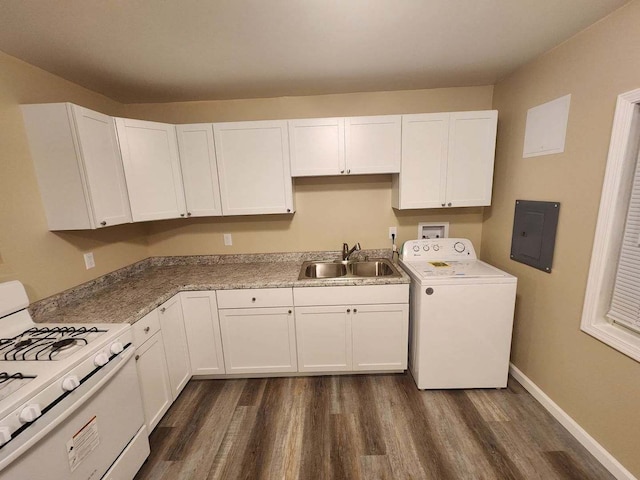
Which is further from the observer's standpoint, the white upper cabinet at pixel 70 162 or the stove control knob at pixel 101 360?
the white upper cabinet at pixel 70 162

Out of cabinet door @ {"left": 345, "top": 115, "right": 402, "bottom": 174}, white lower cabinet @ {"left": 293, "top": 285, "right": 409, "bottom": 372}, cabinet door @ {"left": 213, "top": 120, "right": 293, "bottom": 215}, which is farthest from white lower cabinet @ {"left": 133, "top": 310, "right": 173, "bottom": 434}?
cabinet door @ {"left": 345, "top": 115, "right": 402, "bottom": 174}

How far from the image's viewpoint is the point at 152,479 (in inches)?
59.4

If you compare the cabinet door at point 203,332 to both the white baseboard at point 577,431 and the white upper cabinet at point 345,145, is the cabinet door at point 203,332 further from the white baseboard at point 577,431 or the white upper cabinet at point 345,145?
the white baseboard at point 577,431

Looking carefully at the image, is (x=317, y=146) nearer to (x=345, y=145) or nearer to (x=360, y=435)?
(x=345, y=145)

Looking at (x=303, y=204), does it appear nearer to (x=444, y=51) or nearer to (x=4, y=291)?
(x=444, y=51)

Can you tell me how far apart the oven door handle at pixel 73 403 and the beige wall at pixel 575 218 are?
262 centimetres

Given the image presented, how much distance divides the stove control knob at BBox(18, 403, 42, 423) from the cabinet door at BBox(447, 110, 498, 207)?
2680mm

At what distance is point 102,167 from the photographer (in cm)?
178

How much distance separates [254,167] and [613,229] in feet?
7.88

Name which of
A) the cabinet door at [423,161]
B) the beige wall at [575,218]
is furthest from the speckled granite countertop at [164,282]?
the beige wall at [575,218]

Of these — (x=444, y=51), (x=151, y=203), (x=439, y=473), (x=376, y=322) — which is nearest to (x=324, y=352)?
(x=376, y=322)

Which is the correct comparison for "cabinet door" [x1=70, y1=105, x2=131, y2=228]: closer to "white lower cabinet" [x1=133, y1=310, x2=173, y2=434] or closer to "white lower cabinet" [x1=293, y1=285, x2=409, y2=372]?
"white lower cabinet" [x1=133, y1=310, x2=173, y2=434]

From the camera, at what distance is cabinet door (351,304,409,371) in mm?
2104

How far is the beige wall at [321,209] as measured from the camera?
2408 mm
